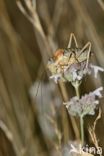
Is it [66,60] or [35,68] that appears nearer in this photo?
[66,60]

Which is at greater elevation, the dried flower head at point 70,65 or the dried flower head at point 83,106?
the dried flower head at point 70,65

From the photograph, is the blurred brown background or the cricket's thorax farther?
the blurred brown background

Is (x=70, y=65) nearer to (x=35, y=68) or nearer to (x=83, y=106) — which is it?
(x=83, y=106)

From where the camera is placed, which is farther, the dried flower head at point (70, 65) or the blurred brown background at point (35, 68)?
the blurred brown background at point (35, 68)

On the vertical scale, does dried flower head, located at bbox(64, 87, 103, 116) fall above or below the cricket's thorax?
below

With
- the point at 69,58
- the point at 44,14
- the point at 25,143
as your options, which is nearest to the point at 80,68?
the point at 69,58

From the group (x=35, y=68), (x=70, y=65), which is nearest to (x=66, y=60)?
(x=70, y=65)
